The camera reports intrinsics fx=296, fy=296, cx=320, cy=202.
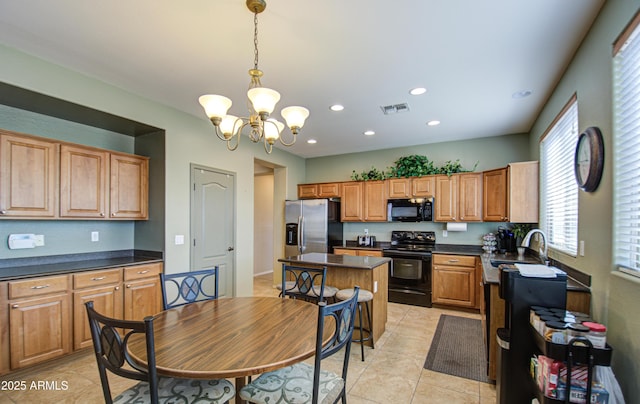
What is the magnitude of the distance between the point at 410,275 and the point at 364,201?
1.62 metres

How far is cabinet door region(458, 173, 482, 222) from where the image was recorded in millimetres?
4707

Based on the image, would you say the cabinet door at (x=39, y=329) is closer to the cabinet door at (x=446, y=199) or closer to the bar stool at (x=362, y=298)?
the bar stool at (x=362, y=298)

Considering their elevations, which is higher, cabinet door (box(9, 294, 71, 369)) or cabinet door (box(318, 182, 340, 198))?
cabinet door (box(318, 182, 340, 198))

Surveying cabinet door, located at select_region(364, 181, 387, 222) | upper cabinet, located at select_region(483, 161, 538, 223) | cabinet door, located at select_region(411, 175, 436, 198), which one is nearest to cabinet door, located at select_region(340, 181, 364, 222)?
cabinet door, located at select_region(364, 181, 387, 222)

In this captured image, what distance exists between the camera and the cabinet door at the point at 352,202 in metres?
5.71

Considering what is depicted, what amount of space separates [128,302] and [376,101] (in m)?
3.57

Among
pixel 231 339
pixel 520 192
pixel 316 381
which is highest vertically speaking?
pixel 520 192

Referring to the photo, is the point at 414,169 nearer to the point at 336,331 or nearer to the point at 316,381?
the point at 336,331

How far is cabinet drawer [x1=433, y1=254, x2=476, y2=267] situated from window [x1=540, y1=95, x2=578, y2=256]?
1.10 m

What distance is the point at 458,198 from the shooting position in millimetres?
4863

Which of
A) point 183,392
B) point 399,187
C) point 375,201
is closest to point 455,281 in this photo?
point 399,187

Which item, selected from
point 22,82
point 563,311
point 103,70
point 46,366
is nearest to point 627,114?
point 563,311

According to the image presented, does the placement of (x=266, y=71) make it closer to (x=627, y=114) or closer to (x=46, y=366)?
(x=627, y=114)

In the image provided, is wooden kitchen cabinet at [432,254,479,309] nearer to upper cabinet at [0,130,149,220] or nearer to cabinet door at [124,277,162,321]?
cabinet door at [124,277,162,321]
